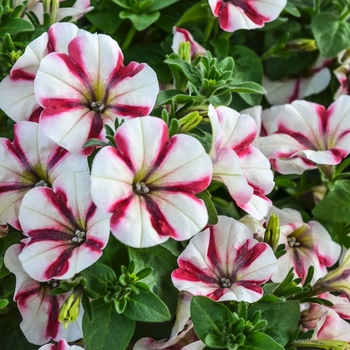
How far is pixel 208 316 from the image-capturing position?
28.9 inches

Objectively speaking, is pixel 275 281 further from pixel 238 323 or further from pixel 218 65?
pixel 218 65

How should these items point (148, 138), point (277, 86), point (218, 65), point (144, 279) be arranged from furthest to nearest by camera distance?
point (277, 86), point (218, 65), point (144, 279), point (148, 138)

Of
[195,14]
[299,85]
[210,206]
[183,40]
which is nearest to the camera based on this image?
[210,206]

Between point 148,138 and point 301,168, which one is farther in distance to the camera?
point 301,168

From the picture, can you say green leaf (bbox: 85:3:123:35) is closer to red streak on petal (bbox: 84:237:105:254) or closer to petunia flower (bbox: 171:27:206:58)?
petunia flower (bbox: 171:27:206:58)

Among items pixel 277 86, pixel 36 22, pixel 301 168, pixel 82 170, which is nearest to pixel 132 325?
pixel 82 170

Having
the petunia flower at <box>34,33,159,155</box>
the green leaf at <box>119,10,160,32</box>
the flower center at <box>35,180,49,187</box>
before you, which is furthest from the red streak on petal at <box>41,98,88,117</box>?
the green leaf at <box>119,10,160,32</box>

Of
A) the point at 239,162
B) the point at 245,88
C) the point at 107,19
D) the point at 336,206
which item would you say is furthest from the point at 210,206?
the point at 107,19

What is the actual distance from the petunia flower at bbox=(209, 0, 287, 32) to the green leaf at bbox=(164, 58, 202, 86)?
137 mm

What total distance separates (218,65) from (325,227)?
Result: 341 millimetres

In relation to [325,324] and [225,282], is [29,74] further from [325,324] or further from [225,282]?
[325,324]

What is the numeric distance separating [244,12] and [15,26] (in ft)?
1.17

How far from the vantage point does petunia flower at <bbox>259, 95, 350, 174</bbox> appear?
0.93 meters

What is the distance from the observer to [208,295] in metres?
0.75
